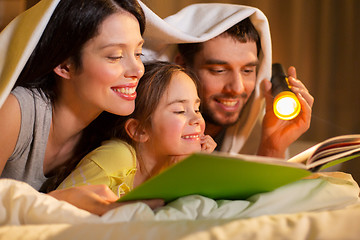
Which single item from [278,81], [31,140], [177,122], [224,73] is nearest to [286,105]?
[278,81]

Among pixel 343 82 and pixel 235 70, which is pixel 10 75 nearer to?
pixel 235 70

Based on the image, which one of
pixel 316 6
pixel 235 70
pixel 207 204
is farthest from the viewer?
pixel 316 6

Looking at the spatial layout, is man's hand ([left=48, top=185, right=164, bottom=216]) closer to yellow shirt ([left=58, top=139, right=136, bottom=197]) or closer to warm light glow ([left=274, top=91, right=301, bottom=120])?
yellow shirt ([left=58, top=139, right=136, bottom=197])

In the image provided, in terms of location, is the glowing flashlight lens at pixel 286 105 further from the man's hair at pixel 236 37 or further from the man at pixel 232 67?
the man's hair at pixel 236 37

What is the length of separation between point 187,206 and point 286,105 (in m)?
0.81

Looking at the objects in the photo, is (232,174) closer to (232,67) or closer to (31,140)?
(31,140)

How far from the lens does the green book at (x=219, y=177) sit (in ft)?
2.28

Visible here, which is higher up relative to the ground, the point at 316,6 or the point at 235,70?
the point at 316,6

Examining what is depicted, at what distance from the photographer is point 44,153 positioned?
126cm

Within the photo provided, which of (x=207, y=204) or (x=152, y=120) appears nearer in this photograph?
(x=207, y=204)

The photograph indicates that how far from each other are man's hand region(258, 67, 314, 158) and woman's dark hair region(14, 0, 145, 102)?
27.7 inches

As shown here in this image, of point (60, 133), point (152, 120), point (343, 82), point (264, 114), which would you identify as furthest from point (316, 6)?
point (60, 133)

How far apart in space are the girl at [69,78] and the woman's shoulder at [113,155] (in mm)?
108

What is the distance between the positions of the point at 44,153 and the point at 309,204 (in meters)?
0.78
